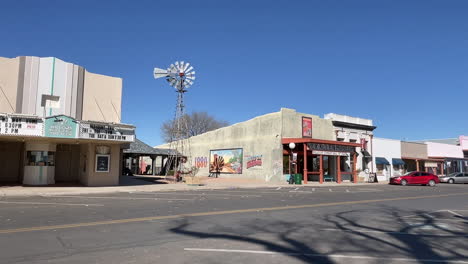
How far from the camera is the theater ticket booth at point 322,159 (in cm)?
3369

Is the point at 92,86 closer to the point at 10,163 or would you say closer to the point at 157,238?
the point at 10,163

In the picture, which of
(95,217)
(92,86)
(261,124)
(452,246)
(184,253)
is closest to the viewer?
(184,253)

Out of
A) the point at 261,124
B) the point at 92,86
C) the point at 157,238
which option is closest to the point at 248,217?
the point at 157,238

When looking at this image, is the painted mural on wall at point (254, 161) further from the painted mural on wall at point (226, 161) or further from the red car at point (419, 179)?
the red car at point (419, 179)

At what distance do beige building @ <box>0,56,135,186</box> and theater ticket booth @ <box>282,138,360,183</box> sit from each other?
16954 mm

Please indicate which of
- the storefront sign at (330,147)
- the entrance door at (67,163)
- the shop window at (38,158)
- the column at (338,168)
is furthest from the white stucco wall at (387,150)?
the shop window at (38,158)

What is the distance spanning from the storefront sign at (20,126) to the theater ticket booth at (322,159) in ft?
69.5

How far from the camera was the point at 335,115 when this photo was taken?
40719mm

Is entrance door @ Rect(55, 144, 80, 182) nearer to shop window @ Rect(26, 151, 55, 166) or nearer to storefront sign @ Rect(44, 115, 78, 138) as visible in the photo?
shop window @ Rect(26, 151, 55, 166)

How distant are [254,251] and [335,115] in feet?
120

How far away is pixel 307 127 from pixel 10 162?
27331 millimetres

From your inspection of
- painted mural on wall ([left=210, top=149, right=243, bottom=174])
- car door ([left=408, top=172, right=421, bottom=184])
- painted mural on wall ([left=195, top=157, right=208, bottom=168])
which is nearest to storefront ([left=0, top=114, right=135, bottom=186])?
painted mural on wall ([left=210, top=149, right=243, bottom=174])

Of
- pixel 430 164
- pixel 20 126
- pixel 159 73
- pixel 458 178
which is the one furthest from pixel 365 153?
pixel 20 126

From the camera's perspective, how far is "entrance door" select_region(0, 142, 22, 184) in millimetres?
24734
